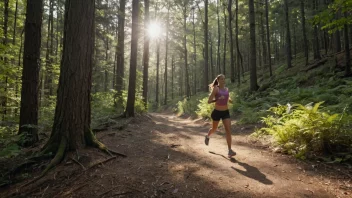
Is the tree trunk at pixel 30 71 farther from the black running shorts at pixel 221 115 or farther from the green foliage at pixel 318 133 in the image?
the green foliage at pixel 318 133

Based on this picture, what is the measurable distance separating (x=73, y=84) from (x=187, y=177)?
3.17m

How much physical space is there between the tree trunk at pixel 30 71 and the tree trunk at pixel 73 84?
2.21 meters

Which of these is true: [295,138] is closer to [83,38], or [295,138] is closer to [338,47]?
[83,38]

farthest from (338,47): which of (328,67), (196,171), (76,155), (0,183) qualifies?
(0,183)

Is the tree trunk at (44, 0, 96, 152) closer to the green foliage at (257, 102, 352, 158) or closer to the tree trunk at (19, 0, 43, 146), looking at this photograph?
the tree trunk at (19, 0, 43, 146)

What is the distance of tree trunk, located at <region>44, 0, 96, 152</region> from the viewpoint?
4539 mm

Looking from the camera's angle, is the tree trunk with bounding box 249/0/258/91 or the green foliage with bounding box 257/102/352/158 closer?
the green foliage with bounding box 257/102/352/158

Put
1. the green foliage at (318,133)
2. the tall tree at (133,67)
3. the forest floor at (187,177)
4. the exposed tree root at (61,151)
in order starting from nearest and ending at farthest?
the forest floor at (187,177) → the exposed tree root at (61,151) → the green foliage at (318,133) → the tall tree at (133,67)

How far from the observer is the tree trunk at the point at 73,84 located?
4539 mm

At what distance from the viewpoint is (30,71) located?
6.13 m

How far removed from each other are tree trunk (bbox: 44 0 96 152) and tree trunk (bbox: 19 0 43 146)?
2208 millimetres

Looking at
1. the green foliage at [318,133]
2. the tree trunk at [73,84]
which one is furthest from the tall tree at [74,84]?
the green foliage at [318,133]

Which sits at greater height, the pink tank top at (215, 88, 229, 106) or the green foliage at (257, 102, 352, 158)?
the pink tank top at (215, 88, 229, 106)

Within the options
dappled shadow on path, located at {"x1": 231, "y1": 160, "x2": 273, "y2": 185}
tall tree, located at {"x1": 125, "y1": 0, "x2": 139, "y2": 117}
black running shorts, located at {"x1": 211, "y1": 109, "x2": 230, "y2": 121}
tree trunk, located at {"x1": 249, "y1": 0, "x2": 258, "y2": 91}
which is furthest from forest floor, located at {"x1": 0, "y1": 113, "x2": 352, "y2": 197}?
tree trunk, located at {"x1": 249, "y1": 0, "x2": 258, "y2": 91}
